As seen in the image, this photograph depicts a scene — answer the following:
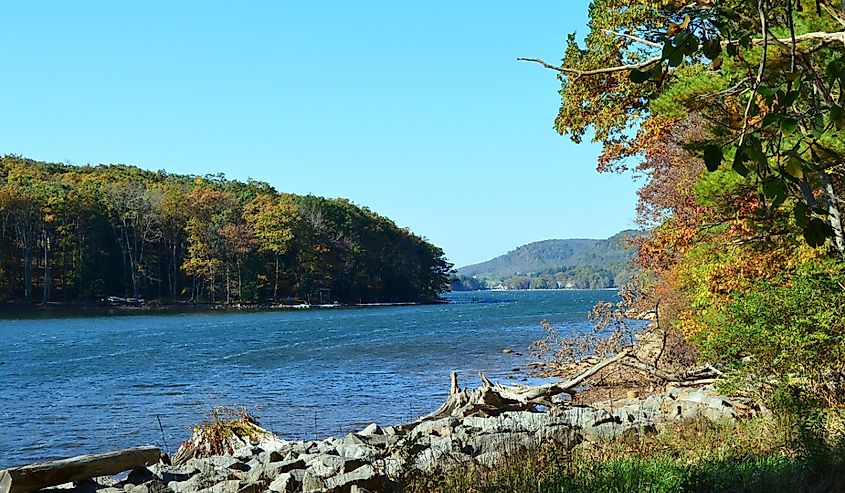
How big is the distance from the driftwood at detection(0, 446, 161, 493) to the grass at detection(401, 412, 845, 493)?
3980mm

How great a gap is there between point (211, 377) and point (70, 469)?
847 inches

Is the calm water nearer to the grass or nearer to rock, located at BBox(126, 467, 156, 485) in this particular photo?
rock, located at BBox(126, 467, 156, 485)

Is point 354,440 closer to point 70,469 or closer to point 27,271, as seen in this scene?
point 70,469

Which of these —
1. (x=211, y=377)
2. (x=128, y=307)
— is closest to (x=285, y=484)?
(x=211, y=377)

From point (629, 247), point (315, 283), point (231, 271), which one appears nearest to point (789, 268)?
point (629, 247)

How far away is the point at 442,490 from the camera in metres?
7.33

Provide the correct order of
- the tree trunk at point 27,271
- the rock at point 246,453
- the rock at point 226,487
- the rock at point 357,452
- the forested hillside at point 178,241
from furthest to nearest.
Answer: the forested hillside at point 178,241 → the tree trunk at point 27,271 → the rock at point 246,453 → the rock at point 357,452 → the rock at point 226,487

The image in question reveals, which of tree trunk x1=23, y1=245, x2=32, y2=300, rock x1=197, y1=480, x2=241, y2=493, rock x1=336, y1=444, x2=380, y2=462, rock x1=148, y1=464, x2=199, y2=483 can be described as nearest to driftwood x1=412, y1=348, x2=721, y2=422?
rock x1=336, y1=444, x2=380, y2=462

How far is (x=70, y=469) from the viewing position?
31.1 feet

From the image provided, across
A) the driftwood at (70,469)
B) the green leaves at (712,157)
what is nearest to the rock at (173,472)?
the driftwood at (70,469)

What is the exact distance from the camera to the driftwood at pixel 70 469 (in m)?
8.55

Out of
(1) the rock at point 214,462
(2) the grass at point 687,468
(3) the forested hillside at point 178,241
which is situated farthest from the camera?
(3) the forested hillside at point 178,241

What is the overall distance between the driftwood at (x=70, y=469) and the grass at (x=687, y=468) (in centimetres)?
398

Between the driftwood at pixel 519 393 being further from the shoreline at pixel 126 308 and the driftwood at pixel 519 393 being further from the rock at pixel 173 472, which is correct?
the shoreline at pixel 126 308
